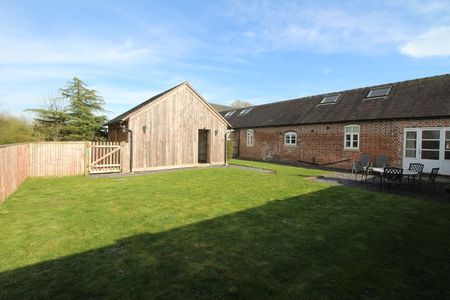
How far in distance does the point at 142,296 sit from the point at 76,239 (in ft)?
8.45

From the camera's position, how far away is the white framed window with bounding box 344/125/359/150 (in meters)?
17.4

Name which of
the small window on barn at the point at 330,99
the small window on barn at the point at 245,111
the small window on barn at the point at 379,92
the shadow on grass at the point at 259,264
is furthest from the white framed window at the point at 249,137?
the shadow on grass at the point at 259,264

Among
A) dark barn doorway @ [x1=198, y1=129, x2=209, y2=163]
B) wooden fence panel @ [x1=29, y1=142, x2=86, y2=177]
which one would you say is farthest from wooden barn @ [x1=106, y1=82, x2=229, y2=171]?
wooden fence panel @ [x1=29, y1=142, x2=86, y2=177]

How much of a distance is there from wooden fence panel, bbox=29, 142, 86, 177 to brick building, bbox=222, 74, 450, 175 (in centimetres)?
1534

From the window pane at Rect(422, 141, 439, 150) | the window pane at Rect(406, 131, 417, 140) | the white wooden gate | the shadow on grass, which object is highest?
the window pane at Rect(406, 131, 417, 140)

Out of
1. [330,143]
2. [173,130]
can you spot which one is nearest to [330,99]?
[330,143]

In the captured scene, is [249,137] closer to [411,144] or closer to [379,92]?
[379,92]

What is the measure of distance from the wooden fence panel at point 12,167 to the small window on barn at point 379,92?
65.7 ft

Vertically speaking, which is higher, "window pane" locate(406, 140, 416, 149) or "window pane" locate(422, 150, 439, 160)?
"window pane" locate(406, 140, 416, 149)

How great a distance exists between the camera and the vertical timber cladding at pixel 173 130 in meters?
15.6

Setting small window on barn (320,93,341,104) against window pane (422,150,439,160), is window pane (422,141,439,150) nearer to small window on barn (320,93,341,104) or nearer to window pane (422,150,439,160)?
window pane (422,150,439,160)

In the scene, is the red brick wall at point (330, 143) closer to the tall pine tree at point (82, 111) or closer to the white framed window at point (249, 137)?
the white framed window at point (249, 137)

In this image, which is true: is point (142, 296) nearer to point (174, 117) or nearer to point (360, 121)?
point (174, 117)

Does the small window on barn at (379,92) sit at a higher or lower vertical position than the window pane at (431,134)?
higher
